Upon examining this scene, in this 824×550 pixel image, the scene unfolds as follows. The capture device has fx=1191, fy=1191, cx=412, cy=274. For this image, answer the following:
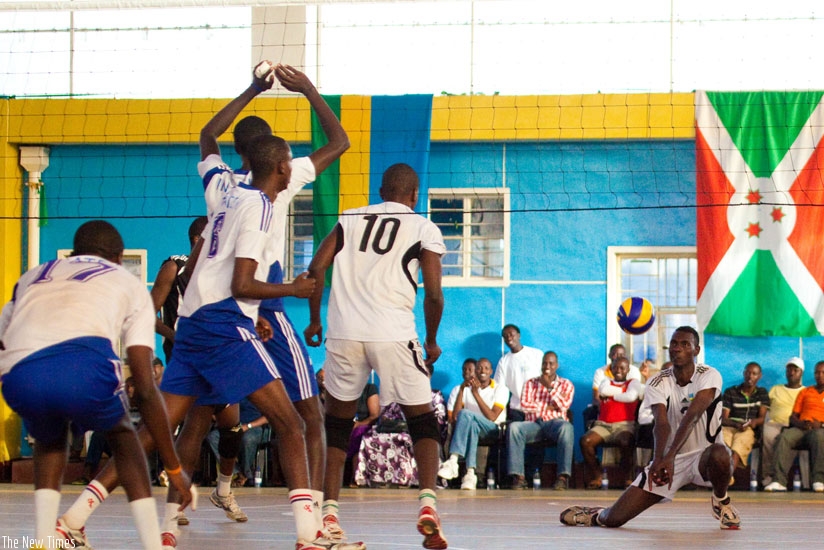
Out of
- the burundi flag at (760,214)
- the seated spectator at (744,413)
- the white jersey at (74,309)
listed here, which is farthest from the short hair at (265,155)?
the burundi flag at (760,214)

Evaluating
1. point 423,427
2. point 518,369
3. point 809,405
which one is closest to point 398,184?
point 423,427

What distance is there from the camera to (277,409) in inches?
211

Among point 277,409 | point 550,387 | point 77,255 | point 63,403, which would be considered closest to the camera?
point 63,403

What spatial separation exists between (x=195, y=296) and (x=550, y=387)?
8731 mm

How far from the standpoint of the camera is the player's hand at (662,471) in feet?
24.3

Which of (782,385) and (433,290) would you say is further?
(782,385)

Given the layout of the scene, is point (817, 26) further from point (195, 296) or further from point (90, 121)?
point (195, 296)

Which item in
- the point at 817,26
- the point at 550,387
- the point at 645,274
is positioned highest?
the point at 817,26

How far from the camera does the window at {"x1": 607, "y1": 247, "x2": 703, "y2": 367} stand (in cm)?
1527

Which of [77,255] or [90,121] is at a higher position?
[90,121]

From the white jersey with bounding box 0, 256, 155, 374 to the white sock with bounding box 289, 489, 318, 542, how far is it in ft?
3.54

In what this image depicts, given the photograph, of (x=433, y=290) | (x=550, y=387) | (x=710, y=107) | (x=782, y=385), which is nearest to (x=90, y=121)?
(x=550, y=387)

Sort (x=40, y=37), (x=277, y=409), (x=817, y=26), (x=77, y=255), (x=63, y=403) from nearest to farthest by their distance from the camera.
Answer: (x=63, y=403) < (x=77, y=255) < (x=277, y=409) < (x=817, y=26) < (x=40, y=37)

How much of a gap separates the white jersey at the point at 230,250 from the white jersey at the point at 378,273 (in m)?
0.78
